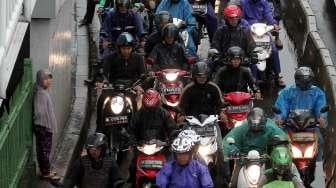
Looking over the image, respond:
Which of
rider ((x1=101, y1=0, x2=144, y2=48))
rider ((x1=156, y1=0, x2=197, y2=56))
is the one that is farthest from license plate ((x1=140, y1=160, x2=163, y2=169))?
rider ((x1=156, y1=0, x2=197, y2=56))

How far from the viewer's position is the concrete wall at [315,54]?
17.2 metres

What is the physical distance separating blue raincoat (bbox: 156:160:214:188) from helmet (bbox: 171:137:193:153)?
179 mm

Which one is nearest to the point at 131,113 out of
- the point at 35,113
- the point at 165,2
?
the point at 35,113

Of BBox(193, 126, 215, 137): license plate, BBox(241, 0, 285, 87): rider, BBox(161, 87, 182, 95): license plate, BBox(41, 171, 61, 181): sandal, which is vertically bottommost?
BBox(41, 171, 61, 181): sandal

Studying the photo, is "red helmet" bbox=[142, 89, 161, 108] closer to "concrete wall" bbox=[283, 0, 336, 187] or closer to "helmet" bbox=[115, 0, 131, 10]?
"concrete wall" bbox=[283, 0, 336, 187]

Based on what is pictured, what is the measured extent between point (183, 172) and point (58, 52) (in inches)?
192

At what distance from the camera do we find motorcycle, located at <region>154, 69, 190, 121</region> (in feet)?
53.9

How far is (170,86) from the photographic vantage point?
16641mm

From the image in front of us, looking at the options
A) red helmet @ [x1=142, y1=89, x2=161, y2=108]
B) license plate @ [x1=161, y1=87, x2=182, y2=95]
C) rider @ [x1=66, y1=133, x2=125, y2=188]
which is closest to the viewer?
rider @ [x1=66, y1=133, x2=125, y2=188]

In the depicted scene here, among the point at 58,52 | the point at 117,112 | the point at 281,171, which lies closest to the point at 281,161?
the point at 281,171

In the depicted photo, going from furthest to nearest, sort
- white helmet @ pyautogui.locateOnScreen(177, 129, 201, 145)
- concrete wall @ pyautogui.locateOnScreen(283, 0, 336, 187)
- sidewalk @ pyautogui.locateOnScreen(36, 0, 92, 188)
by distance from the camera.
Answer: concrete wall @ pyautogui.locateOnScreen(283, 0, 336, 187)
sidewalk @ pyautogui.locateOnScreen(36, 0, 92, 188)
white helmet @ pyautogui.locateOnScreen(177, 129, 201, 145)

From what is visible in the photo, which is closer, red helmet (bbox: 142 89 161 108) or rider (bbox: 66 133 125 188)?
rider (bbox: 66 133 125 188)

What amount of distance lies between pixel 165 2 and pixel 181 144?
6.96 metres

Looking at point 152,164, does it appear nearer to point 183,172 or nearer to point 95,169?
point 95,169
